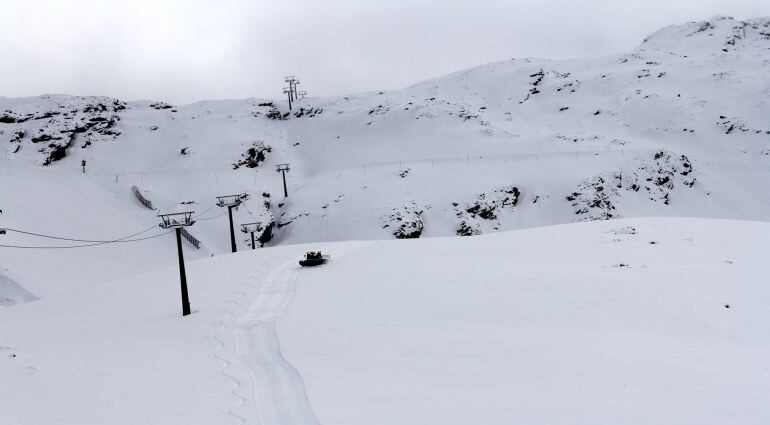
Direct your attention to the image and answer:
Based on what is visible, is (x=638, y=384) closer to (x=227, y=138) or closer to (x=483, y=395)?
(x=483, y=395)

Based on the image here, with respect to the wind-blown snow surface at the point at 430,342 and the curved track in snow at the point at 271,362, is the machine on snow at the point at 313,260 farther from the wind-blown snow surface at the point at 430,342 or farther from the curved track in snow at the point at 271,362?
the curved track in snow at the point at 271,362

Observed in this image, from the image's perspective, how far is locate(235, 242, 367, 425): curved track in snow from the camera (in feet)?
30.1

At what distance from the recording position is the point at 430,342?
13227mm

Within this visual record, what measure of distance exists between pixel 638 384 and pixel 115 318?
1695 cm

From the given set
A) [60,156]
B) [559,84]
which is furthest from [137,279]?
[559,84]

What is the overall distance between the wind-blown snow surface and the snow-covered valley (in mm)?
85

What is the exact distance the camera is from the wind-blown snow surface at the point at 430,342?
906 centimetres

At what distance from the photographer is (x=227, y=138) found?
76.6 meters

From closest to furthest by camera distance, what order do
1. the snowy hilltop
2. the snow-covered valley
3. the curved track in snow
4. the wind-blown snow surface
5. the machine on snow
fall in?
the wind-blown snow surface
the curved track in snow
the snow-covered valley
the machine on snow
the snowy hilltop

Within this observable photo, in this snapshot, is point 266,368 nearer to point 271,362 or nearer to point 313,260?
point 271,362

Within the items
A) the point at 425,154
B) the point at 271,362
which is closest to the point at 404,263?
the point at 271,362

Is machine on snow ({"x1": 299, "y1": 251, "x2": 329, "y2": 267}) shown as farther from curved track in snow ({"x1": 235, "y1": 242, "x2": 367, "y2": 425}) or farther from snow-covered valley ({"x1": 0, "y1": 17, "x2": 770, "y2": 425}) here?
curved track in snow ({"x1": 235, "y1": 242, "x2": 367, "y2": 425})

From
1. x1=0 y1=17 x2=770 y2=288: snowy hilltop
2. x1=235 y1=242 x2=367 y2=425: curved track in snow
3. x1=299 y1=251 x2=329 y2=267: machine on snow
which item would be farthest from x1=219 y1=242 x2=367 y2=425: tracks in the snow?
x1=0 y1=17 x2=770 y2=288: snowy hilltop

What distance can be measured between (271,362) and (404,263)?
11730 mm
